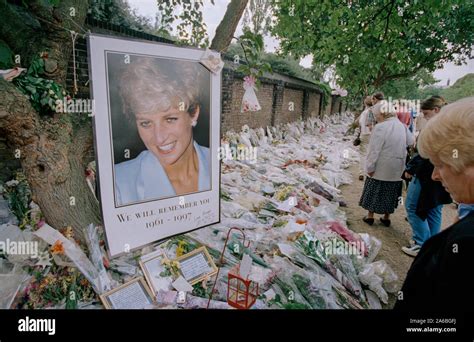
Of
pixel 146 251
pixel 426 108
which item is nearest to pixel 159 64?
pixel 146 251

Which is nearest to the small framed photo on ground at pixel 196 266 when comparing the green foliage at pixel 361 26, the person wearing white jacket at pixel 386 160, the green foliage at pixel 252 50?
the green foliage at pixel 252 50

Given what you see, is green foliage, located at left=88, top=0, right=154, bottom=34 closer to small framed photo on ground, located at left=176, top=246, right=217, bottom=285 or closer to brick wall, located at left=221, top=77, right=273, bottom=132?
brick wall, located at left=221, top=77, right=273, bottom=132

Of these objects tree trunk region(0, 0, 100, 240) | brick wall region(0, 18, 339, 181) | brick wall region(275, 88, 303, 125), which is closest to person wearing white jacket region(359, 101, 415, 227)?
brick wall region(0, 18, 339, 181)

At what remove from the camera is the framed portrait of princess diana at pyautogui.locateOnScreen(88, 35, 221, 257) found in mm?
1769

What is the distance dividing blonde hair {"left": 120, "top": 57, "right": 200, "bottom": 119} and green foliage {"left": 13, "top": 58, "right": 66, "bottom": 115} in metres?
0.48

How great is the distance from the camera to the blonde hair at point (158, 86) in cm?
183

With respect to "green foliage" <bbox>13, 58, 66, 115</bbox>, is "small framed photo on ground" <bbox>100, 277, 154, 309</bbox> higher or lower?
lower

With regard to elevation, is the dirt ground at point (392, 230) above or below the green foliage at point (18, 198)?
below

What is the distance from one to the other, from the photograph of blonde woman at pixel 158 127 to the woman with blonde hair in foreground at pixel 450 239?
1568 millimetres

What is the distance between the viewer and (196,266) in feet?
6.91

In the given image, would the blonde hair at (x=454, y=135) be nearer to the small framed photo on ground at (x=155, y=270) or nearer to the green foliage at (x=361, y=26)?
the small framed photo on ground at (x=155, y=270)

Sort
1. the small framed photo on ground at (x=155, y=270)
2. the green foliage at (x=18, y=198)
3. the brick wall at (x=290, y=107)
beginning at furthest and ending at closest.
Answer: the brick wall at (x=290, y=107)
the green foliage at (x=18, y=198)
the small framed photo on ground at (x=155, y=270)

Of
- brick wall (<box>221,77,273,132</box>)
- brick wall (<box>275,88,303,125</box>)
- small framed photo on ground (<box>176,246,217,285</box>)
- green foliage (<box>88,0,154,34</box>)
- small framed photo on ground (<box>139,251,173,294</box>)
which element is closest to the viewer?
small framed photo on ground (<box>139,251,173,294</box>)

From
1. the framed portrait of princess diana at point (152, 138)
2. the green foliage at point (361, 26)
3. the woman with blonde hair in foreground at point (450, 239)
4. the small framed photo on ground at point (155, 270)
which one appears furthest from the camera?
the green foliage at point (361, 26)
